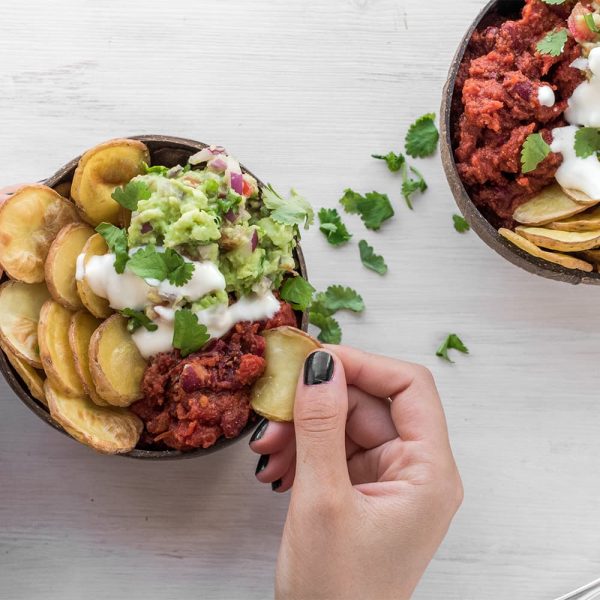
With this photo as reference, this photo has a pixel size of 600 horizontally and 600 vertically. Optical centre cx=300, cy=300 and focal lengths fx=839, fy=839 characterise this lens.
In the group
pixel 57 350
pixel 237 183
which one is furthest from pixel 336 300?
pixel 57 350

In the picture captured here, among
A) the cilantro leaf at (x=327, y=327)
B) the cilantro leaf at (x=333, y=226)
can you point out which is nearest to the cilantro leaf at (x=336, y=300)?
the cilantro leaf at (x=327, y=327)

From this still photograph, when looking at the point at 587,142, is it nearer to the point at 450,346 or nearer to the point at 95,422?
the point at 450,346

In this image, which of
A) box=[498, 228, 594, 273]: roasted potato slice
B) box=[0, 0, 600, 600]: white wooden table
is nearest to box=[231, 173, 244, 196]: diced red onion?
box=[0, 0, 600, 600]: white wooden table

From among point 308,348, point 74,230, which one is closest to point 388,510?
point 308,348

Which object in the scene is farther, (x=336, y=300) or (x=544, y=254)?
(x=336, y=300)

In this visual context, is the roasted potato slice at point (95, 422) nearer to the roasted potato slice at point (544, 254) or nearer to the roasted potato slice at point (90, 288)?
the roasted potato slice at point (90, 288)
